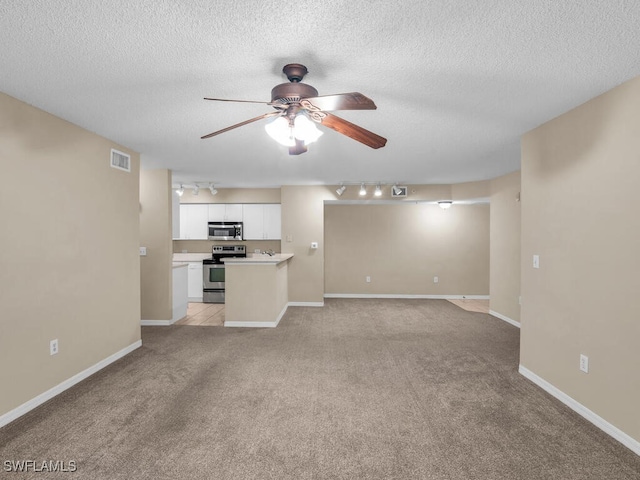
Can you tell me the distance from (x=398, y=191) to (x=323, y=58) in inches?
188

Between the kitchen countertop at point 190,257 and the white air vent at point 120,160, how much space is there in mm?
3279

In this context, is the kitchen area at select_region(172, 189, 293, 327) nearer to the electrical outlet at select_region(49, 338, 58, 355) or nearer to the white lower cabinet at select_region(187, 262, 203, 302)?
the white lower cabinet at select_region(187, 262, 203, 302)

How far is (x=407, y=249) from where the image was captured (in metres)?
7.41

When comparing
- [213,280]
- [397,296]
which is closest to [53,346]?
[213,280]

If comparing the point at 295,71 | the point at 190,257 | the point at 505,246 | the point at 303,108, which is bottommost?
the point at 190,257

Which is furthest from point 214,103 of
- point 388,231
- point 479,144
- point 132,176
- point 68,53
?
point 388,231

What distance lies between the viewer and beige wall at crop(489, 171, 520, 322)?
5.12 metres

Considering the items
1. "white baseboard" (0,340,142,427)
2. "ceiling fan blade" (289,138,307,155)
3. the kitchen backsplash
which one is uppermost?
"ceiling fan blade" (289,138,307,155)

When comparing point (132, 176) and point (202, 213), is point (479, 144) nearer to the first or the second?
point (132, 176)

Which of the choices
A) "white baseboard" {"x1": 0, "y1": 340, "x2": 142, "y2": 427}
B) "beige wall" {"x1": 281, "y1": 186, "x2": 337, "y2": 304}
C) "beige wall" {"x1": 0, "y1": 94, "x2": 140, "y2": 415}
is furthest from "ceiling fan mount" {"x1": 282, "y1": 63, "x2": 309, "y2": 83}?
"beige wall" {"x1": 281, "y1": 186, "x2": 337, "y2": 304}

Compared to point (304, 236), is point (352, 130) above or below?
above

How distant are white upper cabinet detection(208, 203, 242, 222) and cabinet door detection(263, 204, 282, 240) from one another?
1.92ft

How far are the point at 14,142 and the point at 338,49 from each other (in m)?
2.52

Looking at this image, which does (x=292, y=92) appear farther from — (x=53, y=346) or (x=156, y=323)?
(x=156, y=323)
